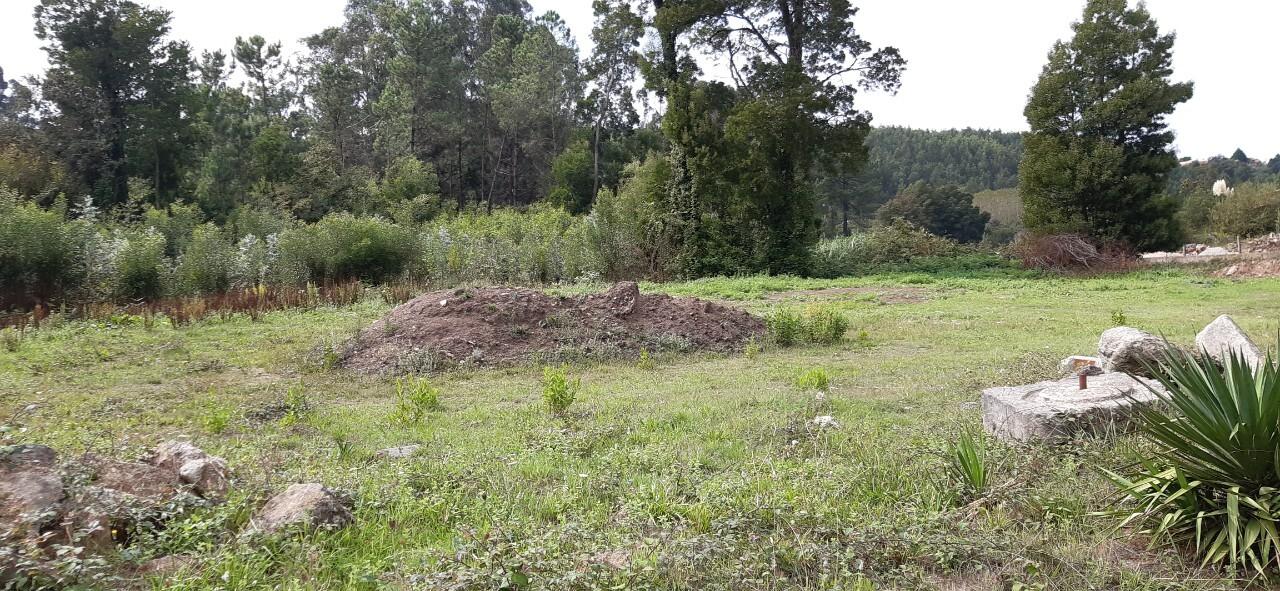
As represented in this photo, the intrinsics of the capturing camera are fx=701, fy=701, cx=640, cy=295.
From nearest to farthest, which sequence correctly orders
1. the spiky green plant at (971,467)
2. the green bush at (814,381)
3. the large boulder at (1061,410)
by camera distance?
the spiky green plant at (971,467) < the large boulder at (1061,410) < the green bush at (814,381)

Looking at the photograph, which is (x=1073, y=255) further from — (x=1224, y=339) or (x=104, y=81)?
(x=104, y=81)

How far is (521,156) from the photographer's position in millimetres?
47375

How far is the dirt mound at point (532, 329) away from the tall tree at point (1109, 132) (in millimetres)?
17144

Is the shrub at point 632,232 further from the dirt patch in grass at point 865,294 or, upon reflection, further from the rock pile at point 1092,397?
the rock pile at point 1092,397

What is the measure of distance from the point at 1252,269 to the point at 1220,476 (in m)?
21.9

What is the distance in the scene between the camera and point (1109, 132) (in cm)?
2298

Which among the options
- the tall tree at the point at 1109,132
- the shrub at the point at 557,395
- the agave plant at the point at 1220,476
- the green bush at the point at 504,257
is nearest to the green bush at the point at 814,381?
the shrub at the point at 557,395

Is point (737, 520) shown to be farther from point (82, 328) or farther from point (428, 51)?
point (428, 51)

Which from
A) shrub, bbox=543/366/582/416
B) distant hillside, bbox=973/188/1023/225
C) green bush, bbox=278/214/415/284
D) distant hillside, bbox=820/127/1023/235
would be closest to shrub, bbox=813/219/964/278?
green bush, bbox=278/214/415/284

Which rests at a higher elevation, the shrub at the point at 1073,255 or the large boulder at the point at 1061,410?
the shrub at the point at 1073,255

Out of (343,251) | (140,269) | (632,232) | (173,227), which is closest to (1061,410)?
(140,269)

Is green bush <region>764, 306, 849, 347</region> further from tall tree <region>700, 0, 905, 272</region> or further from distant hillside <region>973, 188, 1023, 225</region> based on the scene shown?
distant hillside <region>973, 188, 1023, 225</region>

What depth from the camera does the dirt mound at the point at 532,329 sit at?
362 inches

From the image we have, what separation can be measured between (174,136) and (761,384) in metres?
33.2
